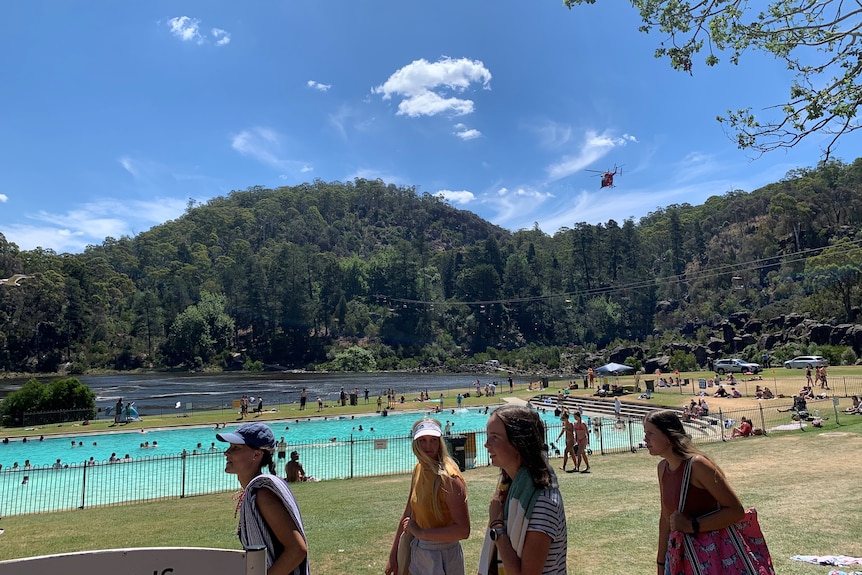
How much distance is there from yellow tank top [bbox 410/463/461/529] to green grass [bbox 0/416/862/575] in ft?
10.6

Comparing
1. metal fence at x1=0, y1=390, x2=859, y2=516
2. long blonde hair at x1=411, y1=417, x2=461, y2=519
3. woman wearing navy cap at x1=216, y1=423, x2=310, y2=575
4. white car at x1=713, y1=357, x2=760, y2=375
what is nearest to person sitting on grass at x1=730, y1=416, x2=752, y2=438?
metal fence at x1=0, y1=390, x2=859, y2=516

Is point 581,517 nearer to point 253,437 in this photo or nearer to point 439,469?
point 439,469

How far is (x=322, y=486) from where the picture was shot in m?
13.2

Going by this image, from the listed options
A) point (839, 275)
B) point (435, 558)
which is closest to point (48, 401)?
point (435, 558)

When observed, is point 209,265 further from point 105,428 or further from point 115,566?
point 115,566

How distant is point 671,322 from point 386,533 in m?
108

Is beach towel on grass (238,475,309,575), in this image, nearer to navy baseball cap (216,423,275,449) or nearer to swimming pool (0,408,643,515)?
navy baseball cap (216,423,275,449)

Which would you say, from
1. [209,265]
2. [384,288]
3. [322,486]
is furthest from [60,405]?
[209,265]

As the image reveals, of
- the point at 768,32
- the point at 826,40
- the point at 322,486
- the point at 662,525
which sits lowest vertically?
the point at 322,486

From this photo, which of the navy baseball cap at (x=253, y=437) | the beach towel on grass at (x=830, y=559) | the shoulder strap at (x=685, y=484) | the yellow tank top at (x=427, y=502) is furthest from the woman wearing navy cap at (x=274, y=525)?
the beach towel on grass at (x=830, y=559)

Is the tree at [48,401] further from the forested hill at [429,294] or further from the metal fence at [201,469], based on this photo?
the forested hill at [429,294]

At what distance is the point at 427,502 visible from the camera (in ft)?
10.2

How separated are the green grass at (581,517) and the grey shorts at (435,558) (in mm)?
3053

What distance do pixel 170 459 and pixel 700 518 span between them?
18.1 metres
